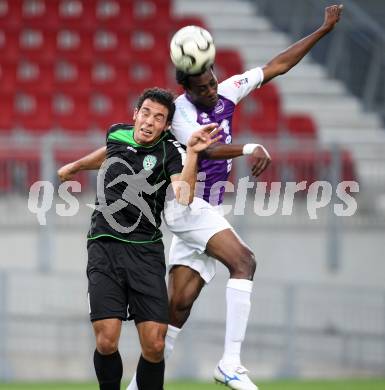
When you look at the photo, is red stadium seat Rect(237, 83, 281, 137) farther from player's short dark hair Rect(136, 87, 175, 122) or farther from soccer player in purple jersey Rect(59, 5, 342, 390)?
player's short dark hair Rect(136, 87, 175, 122)

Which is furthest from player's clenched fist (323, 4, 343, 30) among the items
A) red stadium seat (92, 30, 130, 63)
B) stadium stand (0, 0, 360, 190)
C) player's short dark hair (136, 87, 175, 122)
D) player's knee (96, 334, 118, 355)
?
red stadium seat (92, 30, 130, 63)

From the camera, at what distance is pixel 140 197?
7.82 m

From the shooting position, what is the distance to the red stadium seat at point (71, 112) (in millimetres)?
15219

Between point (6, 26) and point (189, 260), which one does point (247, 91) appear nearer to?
point (189, 260)

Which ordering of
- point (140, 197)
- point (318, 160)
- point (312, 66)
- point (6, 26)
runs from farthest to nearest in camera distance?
point (312, 66) → point (6, 26) → point (318, 160) → point (140, 197)

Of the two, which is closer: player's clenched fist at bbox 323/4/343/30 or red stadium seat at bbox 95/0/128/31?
player's clenched fist at bbox 323/4/343/30

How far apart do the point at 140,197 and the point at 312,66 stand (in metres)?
10.1

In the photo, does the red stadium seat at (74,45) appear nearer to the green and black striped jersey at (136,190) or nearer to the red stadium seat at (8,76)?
the red stadium seat at (8,76)

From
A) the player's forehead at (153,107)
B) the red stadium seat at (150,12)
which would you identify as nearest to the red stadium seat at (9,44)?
the red stadium seat at (150,12)

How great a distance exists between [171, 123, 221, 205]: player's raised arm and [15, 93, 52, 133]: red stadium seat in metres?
7.71

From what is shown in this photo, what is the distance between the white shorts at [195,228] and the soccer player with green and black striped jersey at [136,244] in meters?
0.24

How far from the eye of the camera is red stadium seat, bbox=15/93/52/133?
49.8 ft

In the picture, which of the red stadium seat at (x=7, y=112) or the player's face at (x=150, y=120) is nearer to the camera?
the player's face at (x=150, y=120)

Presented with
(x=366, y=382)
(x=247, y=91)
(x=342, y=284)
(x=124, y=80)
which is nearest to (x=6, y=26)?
(x=124, y=80)
